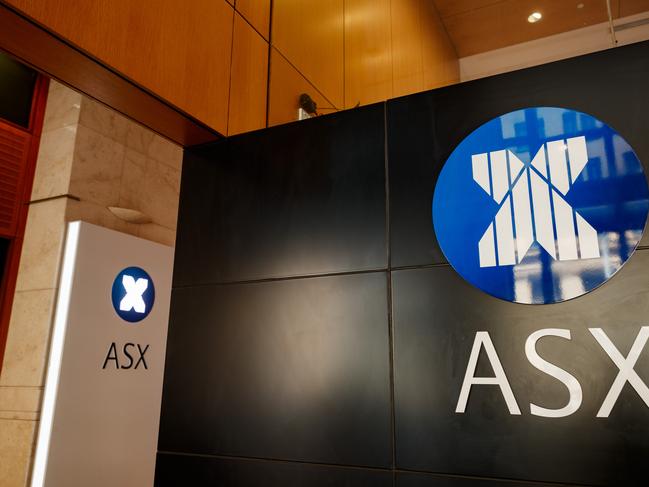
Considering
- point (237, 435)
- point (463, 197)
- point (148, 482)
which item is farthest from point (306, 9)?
point (148, 482)

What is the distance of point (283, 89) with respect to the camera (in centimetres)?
282

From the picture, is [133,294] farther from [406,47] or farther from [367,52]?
[406,47]

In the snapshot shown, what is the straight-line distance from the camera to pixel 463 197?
1.76 m

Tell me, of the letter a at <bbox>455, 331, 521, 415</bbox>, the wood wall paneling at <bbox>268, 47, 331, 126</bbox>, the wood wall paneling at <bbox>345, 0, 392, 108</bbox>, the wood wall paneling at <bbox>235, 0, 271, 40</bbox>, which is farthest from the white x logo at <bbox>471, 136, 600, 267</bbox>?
the wood wall paneling at <bbox>345, 0, 392, 108</bbox>

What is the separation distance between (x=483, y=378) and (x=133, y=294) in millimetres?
3130

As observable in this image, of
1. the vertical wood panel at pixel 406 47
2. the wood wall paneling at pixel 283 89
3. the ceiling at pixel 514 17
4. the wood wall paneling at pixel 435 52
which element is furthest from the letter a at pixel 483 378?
the ceiling at pixel 514 17

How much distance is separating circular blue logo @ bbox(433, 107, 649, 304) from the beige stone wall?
303 cm

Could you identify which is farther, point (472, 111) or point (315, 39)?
point (315, 39)

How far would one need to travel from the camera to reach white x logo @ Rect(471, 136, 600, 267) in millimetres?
1573

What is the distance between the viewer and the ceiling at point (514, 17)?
490 cm

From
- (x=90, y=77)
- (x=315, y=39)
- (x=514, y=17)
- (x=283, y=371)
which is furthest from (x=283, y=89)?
(x=514, y=17)

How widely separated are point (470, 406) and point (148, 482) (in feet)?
10.9

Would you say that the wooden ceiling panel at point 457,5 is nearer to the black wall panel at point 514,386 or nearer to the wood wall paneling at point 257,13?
the wood wall paneling at point 257,13

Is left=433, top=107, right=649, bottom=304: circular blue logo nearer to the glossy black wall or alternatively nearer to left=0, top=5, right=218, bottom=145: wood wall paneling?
the glossy black wall
